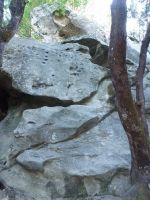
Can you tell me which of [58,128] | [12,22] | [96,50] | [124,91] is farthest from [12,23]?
[96,50]

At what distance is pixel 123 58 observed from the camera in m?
6.68

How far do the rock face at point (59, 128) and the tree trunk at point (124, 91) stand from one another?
1.22 metres

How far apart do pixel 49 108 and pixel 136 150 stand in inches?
125

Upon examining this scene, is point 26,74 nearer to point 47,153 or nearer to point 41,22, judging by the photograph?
point 47,153

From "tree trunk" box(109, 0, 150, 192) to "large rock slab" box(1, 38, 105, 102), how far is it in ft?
10.5

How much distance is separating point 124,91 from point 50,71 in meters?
3.89

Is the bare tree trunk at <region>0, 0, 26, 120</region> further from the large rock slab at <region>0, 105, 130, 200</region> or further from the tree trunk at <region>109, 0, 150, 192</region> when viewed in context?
the tree trunk at <region>109, 0, 150, 192</region>

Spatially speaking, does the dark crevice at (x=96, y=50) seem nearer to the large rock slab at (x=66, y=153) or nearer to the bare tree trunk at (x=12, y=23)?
the large rock slab at (x=66, y=153)

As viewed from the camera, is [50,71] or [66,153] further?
[50,71]

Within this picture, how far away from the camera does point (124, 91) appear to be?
6.67 metres

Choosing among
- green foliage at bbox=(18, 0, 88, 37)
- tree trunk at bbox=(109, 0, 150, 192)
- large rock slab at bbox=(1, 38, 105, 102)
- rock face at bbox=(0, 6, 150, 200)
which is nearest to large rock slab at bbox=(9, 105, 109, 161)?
rock face at bbox=(0, 6, 150, 200)

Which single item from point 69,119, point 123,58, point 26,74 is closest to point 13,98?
point 26,74

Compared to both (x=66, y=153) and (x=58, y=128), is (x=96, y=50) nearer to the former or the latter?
(x=58, y=128)

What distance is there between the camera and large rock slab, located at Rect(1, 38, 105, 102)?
9.84m
